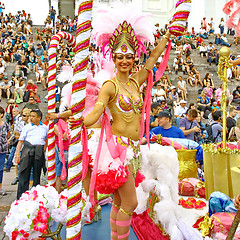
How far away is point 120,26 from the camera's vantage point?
3.08m

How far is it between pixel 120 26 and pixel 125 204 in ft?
5.45

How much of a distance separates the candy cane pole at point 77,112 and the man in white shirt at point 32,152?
2880 millimetres

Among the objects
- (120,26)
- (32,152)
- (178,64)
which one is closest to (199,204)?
(120,26)

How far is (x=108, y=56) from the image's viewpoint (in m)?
3.63

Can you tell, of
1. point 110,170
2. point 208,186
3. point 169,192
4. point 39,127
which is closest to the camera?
point 110,170

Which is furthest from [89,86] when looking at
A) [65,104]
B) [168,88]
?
[168,88]

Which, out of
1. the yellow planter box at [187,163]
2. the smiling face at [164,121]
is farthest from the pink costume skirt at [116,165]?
the smiling face at [164,121]

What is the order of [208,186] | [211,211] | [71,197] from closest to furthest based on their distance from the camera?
[71,197] → [211,211] → [208,186]

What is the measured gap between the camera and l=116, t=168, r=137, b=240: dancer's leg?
2.89 meters

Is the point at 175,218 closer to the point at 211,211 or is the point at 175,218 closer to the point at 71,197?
the point at 211,211

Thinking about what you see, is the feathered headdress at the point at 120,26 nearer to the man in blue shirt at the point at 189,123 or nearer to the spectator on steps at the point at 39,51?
the man in blue shirt at the point at 189,123

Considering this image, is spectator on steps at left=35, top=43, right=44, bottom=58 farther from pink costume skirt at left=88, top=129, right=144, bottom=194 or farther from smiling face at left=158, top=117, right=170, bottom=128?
pink costume skirt at left=88, top=129, right=144, bottom=194

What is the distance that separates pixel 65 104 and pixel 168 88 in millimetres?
11724

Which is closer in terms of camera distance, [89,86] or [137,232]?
[89,86]
